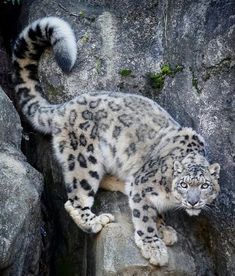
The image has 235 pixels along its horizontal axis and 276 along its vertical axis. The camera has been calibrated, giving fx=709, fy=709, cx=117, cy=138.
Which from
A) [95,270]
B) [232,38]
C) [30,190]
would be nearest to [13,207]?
[30,190]

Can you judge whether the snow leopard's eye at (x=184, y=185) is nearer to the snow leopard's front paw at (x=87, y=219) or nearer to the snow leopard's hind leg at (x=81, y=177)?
the snow leopard's front paw at (x=87, y=219)

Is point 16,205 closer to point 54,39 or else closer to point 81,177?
point 81,177

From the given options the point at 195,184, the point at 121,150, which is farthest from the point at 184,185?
the point at 121,150

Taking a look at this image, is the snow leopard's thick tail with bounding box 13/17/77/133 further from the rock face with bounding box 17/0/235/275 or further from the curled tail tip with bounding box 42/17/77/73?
the rock face with bounding box 17/0/235/275

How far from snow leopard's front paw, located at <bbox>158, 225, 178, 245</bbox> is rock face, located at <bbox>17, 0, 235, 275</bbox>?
0.09 m

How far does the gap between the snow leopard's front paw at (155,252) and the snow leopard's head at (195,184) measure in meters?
0.32

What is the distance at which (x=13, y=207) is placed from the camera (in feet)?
15.2

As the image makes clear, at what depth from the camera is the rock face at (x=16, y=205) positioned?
4.54 m

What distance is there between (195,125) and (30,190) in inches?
56.9

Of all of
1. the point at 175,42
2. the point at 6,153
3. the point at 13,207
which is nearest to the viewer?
the point at 13,207

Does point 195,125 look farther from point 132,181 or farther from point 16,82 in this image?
point 16,82

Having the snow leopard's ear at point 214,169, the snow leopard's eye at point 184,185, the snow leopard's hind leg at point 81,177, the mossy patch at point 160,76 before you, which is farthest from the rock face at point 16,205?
the mossy patch at point 160,76

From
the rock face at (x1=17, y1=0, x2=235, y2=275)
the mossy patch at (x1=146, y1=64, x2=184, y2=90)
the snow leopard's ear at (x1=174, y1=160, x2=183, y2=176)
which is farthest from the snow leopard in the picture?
the mossy patch at (x1=146, y1=64, x2=184, y2=90)

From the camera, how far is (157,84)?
6.06 m
